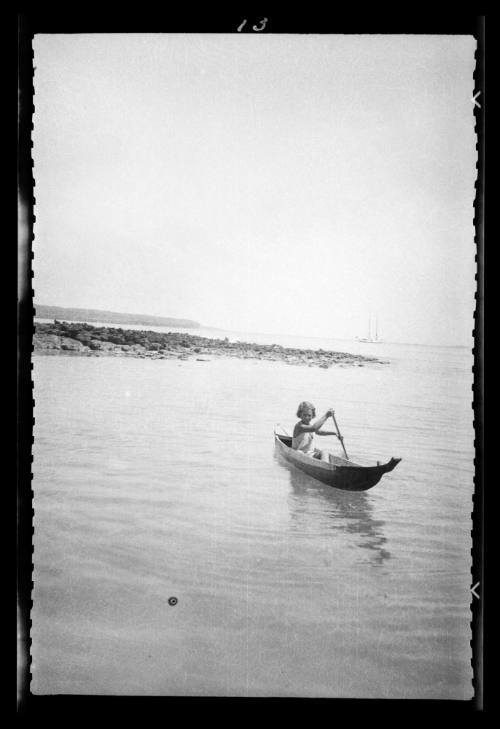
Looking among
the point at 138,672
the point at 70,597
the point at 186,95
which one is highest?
the point at 186,95

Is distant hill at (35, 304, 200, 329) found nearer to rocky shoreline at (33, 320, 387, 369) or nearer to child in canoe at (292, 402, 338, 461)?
rocky shoreline at (33, 320, 387, 369)

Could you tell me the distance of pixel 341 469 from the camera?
5.16 feet

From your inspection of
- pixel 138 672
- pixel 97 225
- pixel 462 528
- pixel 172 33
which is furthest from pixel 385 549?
pixel 172 33

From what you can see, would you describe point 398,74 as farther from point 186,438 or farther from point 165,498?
point 165,498

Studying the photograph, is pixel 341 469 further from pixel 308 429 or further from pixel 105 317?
pixel 105 317

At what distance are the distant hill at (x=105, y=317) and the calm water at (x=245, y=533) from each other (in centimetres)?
15

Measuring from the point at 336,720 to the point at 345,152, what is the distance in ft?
6.45

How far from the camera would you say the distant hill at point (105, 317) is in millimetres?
1605

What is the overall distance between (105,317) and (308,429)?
0.84 metres

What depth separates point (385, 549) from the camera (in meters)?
1.55

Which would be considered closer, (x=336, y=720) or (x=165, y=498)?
(x=336, y=720)

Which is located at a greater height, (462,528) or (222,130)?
(222,130)

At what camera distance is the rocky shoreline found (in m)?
1.61
